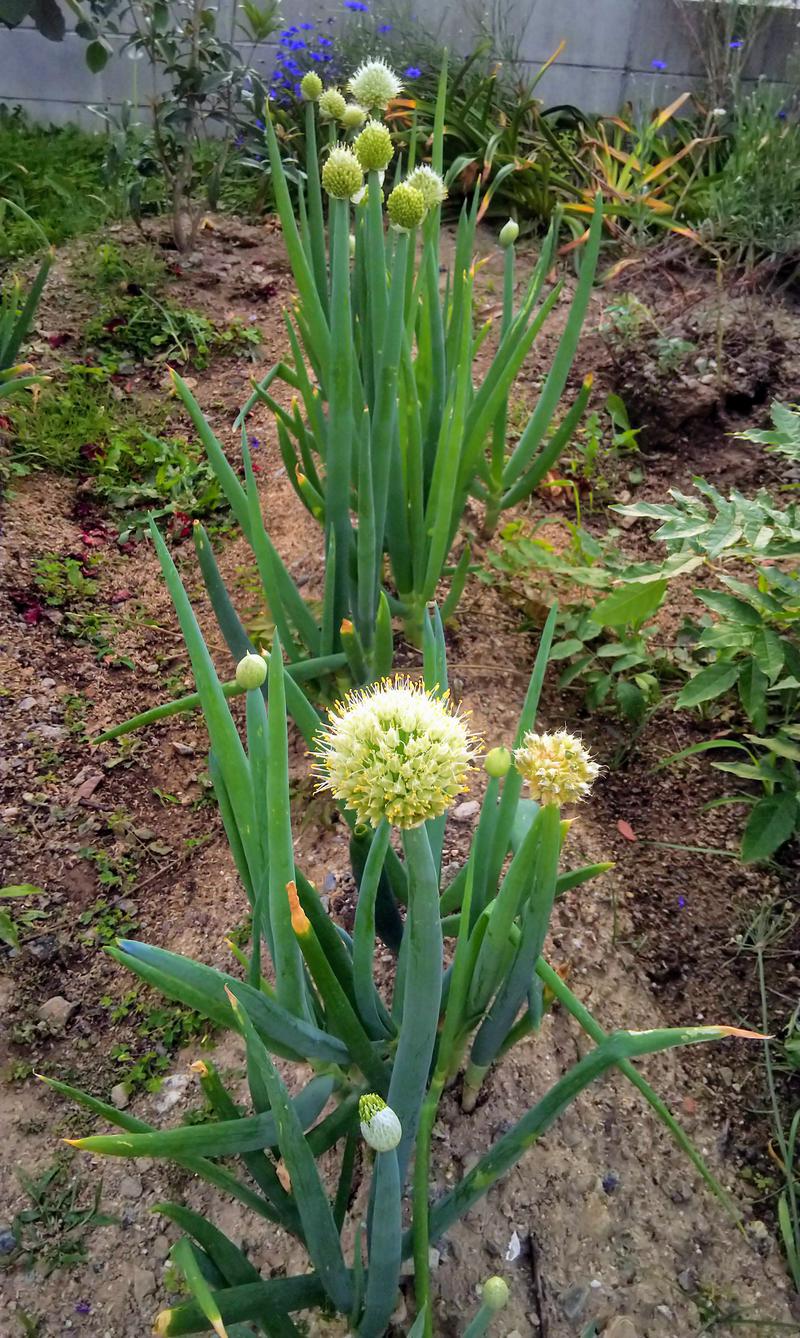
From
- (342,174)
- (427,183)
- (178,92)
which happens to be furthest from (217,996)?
(178,92)

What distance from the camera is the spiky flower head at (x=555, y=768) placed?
779 millimetres

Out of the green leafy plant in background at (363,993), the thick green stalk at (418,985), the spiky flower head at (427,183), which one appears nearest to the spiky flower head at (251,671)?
the green leafy plant in background at (363,993)

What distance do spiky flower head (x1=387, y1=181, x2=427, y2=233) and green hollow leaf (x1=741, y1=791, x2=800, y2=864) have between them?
3.13ft

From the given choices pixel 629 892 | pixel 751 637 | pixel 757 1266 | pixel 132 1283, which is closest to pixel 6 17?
pixel 751 637

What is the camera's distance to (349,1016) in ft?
2.68

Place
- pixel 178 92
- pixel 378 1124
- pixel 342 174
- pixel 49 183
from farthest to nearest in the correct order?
pixel 49 183 → pixel 178 92 → pixel 342 174 → pixel 378 1124

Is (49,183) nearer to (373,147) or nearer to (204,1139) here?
(373,147)

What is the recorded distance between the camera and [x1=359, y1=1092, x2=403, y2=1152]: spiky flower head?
627 millimetres

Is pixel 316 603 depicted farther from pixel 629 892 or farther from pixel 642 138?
pixel 642 138

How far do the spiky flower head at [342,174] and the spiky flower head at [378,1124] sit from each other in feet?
3.61

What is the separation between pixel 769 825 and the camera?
50.4 inches

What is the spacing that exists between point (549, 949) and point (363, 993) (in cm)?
55

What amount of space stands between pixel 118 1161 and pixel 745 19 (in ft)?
14.3

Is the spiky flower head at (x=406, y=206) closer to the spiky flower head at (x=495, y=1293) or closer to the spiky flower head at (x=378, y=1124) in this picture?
the spiky flower head at (x=378, y=1124)
